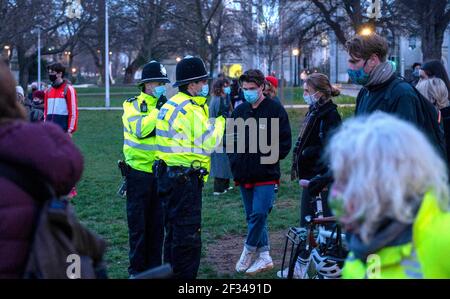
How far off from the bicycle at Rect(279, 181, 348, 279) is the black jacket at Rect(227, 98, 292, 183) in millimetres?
1183

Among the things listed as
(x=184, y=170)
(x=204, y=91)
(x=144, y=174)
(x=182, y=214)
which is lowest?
(x=182, y=214)

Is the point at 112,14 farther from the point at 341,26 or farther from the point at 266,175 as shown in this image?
the point at 266,175

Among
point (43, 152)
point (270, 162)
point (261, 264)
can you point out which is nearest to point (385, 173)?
point (43, 152)

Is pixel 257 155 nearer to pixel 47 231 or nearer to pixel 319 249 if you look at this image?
pixel 319 249

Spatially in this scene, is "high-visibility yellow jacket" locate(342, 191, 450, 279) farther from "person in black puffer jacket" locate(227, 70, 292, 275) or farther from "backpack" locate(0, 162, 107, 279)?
"person in black puffer jacket" locate(227, 70, 292, 275)

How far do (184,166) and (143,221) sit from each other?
103 centimetres

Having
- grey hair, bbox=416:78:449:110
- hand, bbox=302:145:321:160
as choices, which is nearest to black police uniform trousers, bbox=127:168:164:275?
hand, bbox=302:145:321:160

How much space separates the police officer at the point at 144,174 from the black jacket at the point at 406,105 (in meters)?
2.42

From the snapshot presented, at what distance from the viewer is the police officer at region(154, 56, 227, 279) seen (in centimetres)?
594

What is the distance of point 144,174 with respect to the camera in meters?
6.62

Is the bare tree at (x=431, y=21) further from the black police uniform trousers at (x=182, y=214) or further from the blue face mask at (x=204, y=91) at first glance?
the black police uniform trousers at (x=182, y=214)

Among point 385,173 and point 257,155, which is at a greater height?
point 385,173

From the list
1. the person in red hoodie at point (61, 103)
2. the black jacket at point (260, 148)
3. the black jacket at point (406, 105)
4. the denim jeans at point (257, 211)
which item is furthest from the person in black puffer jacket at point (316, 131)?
the person in red hoodie at point (61, 103)

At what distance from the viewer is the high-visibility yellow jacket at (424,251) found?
2.40 meters
